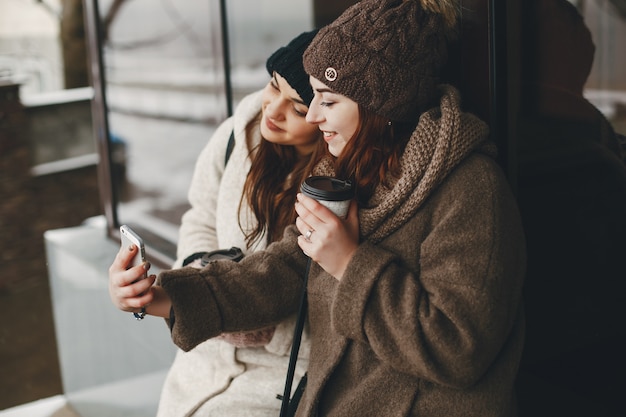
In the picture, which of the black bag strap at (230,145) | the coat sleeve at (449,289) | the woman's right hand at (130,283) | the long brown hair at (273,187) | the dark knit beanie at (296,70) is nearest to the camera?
the coat sleeve at (449,289)

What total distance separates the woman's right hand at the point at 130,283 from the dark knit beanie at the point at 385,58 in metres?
0.63

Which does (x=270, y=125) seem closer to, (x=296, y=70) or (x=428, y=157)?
(x=296, y=70)

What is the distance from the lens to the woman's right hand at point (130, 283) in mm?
1725

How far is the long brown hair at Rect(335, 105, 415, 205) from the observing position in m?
1.68

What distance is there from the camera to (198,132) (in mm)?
3828

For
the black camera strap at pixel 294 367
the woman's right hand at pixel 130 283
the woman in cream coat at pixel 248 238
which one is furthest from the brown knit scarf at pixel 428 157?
the woman's right hand at pixel 130 283

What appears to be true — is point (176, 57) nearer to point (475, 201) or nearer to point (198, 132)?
point (198, 132)

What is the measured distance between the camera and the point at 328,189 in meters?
1.65

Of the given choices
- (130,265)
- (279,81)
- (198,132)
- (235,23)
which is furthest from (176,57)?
(130,265)

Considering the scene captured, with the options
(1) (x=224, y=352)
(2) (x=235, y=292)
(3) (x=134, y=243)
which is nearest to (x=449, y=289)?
(2) (x=235, y=292)

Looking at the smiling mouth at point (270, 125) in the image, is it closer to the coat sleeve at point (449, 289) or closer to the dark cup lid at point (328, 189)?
the dark cup lid at point (328, 189)

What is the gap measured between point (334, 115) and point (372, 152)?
0.13m

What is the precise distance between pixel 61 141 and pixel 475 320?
33.5 ft

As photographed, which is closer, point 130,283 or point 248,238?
point 130,283
